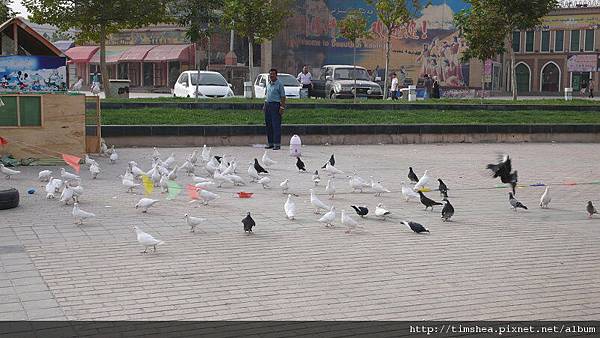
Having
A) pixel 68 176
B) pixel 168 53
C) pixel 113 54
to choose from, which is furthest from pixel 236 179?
pixel 113 54

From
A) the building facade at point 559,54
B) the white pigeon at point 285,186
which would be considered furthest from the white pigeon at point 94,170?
the building facade at point 559,54

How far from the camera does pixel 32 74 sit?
1551 centimetres

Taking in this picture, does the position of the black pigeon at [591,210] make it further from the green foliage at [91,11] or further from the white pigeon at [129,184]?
the green foliage at [91,11]

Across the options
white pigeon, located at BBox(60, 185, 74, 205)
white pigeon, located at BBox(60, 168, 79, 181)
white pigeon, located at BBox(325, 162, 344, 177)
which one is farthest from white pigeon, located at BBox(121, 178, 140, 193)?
white pigeon, located at BBox(325, 162, 344, 177)

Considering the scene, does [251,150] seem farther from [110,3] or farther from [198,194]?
[110,3]

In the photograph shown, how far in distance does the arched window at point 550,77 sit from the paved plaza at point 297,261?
56.6 metres

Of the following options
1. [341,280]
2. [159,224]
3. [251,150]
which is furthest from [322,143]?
[341,280]

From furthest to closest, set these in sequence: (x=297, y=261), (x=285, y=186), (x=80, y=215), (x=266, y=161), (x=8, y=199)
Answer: (x=266, y=161) → (x=285, y=186) → (x=8, y=199) → (x=80, y=215) → (x=297, y=261)

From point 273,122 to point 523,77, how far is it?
53.5 m

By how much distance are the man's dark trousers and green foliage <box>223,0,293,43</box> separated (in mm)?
16892

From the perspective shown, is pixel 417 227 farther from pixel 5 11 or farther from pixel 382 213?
pixel 5 11

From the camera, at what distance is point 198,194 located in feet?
35.8

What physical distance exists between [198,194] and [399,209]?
270cm

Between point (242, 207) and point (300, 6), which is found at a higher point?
point (300, 6)
